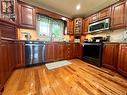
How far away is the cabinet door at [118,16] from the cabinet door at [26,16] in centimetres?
299

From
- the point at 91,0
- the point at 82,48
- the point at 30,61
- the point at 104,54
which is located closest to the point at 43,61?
the point at 30,61

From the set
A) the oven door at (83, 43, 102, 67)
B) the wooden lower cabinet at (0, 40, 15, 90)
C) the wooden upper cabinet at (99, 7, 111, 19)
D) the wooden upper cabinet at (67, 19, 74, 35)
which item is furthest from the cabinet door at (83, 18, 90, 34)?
the wooden lower cabinet at (0, 40, 15, 90)

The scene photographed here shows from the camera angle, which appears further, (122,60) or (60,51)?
(60,51)

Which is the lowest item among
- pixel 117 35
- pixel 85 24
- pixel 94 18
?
pixel 117 35

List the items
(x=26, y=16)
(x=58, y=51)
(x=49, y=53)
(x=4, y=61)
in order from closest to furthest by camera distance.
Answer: (x=4, y=61), (x=26, y=16), (x=49, y=53), (x=58, y=51)

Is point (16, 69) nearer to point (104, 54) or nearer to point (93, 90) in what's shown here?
point (93, 90)

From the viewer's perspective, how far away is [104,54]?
8.81ft

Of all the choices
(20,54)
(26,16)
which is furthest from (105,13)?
(20,54)

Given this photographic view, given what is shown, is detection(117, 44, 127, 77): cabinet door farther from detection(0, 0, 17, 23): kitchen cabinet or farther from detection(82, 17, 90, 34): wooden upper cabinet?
detection(0, 0, 17, 23): kitchen cabinet

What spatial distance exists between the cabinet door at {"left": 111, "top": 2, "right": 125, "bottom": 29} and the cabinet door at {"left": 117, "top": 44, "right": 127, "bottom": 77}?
2.83 feet

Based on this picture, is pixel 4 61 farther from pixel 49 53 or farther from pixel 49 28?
pixel 49 28

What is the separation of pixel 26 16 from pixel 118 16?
3250 mm

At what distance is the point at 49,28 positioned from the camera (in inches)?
149

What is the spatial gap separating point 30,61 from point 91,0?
3.11m
